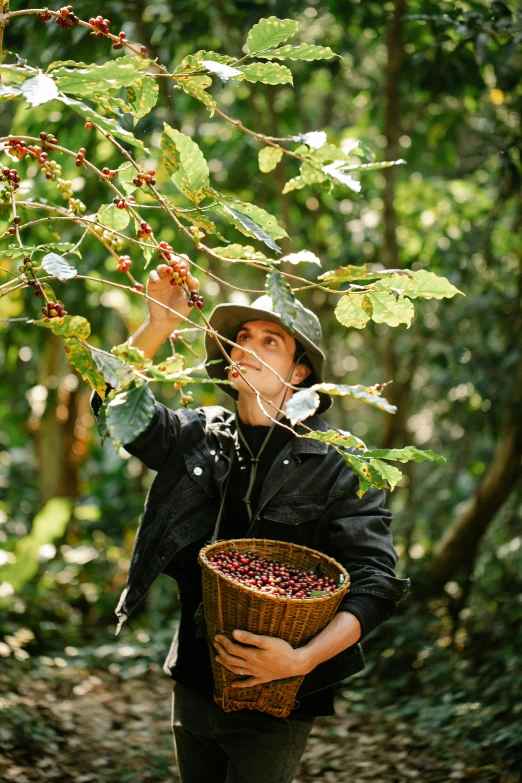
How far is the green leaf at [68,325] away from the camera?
3.94 ft

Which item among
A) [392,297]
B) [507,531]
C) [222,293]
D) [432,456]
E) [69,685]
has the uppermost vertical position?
[392,297]

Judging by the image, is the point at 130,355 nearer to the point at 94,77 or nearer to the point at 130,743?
the point at 94,77

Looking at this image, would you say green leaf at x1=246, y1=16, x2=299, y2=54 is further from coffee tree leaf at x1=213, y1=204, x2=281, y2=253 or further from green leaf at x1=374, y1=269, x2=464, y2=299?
green leaf at x1=374, y1=269, x2=464, y2=299

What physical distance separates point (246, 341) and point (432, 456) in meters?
0.88

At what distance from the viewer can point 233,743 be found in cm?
180

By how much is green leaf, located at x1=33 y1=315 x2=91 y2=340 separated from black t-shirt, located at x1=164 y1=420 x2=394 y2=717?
32.4 inches

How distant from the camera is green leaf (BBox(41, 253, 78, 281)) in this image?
1.22 meters

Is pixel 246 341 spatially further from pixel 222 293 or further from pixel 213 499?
pixel 222 293

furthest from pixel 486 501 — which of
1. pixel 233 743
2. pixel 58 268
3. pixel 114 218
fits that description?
pixel 58 268

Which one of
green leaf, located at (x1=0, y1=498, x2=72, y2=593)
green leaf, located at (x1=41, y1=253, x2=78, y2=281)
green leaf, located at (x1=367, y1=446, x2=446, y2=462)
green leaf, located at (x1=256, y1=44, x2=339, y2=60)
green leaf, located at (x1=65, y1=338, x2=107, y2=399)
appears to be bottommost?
green leaf, located at (x1=0, y1=498, x2=72, y2=593)

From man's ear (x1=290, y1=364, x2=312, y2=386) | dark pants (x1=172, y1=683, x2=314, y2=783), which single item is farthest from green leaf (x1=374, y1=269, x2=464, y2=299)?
dark pants (x1=172, y1=683, x2=314, y2=783)

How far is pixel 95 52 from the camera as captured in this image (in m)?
3.19

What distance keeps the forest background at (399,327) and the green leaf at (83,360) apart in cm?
180

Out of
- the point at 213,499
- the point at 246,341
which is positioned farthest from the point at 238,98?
the point at 213,499
